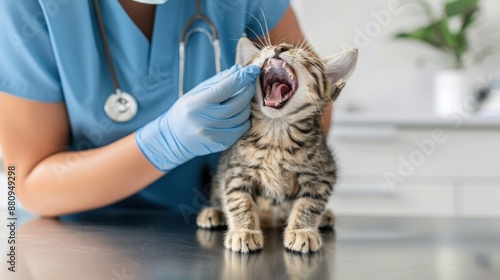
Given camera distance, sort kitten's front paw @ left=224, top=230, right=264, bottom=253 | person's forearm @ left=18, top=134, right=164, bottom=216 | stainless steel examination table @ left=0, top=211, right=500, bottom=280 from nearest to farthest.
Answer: stainless steel examination table @ left=0, top=211, right=500, bottom=280 < kitten's front paw @ left=224, top=230, right=264, bottom=253 < person's forearm @ left=18, top=134, right=164, bottom=216

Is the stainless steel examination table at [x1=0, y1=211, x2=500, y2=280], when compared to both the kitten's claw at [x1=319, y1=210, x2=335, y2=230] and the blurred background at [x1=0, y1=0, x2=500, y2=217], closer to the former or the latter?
the kitten's claw at [x1=319, y1=210, x2=335, y2=230]

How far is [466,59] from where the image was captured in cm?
254

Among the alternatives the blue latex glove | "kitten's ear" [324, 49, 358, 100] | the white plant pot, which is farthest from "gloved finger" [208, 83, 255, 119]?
the white plant pot

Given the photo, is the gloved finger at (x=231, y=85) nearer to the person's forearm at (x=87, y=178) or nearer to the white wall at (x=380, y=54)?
the person's forearm at (x=87, y=178)

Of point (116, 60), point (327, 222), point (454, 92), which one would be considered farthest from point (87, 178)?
point (454, 92)

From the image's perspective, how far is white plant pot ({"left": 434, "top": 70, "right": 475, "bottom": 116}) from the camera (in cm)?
238

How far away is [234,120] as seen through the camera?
0.96m

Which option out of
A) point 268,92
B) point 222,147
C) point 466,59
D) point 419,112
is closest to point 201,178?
point 222,147

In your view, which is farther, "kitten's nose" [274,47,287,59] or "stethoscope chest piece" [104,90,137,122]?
"stethoscope chest piece" [104,90,137,122]

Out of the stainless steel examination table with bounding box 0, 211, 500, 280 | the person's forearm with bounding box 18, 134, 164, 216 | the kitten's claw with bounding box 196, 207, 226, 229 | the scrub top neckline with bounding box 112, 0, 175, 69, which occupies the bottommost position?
the stainless steel examination table with bounding box 0, 211, 500, 280

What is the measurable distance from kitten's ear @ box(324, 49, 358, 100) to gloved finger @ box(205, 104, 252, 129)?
0.15 m

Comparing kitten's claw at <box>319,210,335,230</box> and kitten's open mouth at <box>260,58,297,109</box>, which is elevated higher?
kitten's open mouth at <box>260,58,297,109</box>

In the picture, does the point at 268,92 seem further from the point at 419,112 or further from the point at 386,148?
the point at 419,112

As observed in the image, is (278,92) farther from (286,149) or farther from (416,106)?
(416,106)
